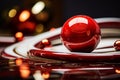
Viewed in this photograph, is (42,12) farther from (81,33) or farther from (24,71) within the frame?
(24,71)

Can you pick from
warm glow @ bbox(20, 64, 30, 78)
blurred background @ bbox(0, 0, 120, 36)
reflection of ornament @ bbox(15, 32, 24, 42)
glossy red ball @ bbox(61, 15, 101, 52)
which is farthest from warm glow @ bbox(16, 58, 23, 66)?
blurred background @ bbox(0, 0, 120, 36)

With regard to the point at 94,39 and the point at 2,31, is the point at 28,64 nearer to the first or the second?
the point at 94,39

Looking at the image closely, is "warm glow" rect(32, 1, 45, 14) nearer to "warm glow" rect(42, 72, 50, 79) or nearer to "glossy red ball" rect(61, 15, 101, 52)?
"glossy red ball" rect(61, 15, 101, 52)

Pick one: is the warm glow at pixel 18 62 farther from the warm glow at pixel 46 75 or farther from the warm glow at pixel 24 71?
the warm glow at pixel 46 75

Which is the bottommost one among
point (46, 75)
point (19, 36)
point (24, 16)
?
point (46, 75)

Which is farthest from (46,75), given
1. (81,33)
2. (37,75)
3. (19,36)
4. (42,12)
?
(42,12)

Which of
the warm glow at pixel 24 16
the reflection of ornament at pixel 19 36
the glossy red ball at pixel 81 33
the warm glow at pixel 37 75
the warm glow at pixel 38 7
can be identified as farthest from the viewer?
the warm glow at pixel 38 7

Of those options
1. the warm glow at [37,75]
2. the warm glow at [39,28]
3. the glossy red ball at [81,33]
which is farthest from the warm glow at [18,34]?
the warm glow at [37,75]

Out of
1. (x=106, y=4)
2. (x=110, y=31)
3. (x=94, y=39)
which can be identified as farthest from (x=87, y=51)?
(x=106, y=4)
